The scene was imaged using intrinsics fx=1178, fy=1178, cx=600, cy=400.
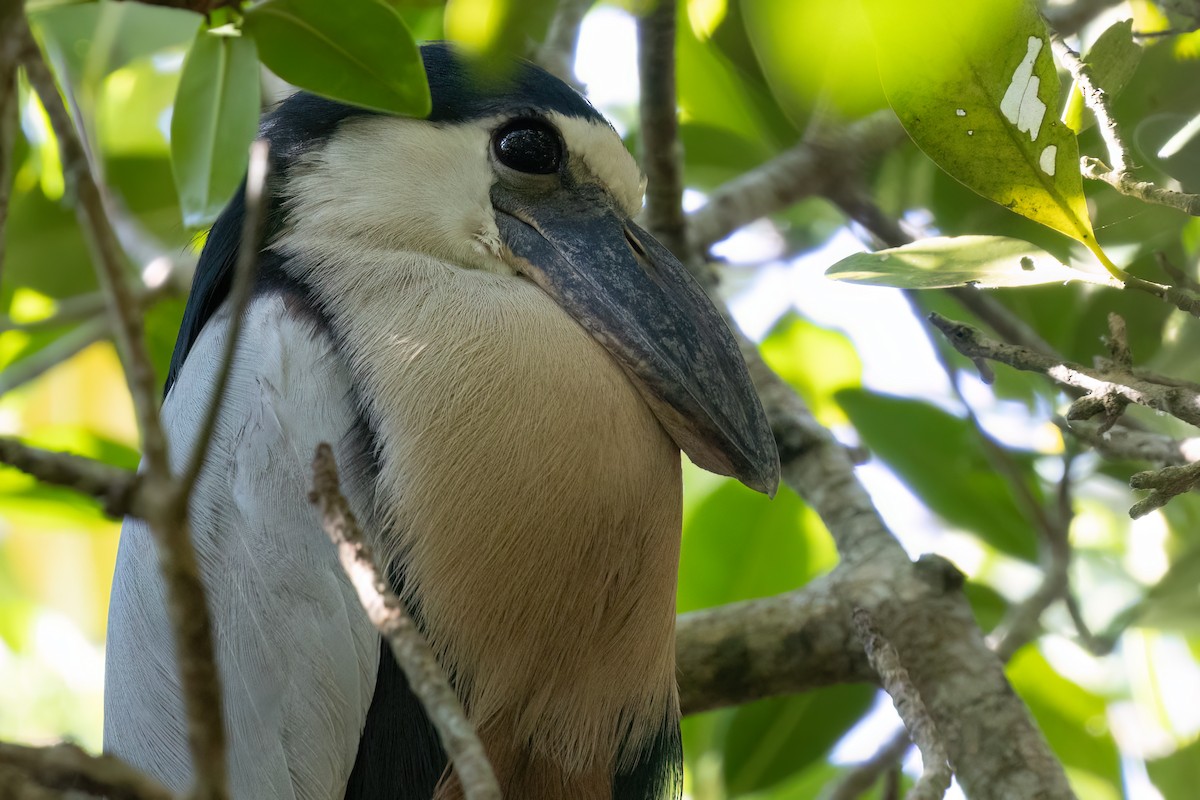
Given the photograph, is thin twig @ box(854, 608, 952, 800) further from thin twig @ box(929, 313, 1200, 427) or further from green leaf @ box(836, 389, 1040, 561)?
green leaf @ box(836, 389, 1040, 561)

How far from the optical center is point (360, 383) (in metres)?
1.49

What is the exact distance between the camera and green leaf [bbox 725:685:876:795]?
2150mm

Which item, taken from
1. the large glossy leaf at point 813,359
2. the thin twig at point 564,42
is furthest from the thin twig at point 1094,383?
the large glossy leaf at point 813,359

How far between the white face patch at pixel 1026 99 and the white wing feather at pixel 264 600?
85cm

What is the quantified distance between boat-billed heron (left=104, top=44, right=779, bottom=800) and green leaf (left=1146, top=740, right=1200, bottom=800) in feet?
3.05

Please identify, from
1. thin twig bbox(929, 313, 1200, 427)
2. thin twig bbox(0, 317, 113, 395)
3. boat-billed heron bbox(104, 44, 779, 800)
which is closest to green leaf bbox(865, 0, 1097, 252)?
thin twig bbox(929, 313, 1200, 427)

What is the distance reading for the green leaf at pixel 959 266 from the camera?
123 centimetres

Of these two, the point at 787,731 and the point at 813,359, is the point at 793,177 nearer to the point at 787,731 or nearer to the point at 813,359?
the point at 813,359

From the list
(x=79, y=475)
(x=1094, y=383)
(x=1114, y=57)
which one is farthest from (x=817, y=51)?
(x=79, y=475)

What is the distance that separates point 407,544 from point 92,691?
365 cm

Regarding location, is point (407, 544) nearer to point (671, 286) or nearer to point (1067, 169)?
point (671, 286)

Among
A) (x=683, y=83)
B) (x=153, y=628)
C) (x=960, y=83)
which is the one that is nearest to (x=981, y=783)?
(x=960, y=83)

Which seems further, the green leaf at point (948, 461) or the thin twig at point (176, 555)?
the green leaf at point (948, 461)

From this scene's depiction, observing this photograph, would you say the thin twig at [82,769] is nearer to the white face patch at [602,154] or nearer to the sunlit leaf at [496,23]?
the sunlit leaf at [496,23]
